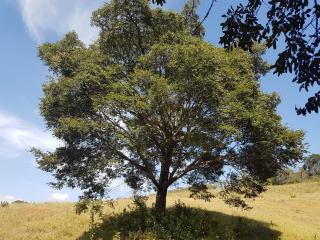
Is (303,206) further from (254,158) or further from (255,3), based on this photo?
(255,3)

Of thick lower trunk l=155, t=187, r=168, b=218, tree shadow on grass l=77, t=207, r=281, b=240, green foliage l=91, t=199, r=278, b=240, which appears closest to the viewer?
green foliage l=91, t=199, r=278, b=240

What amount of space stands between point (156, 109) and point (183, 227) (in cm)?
687

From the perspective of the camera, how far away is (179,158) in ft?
96.5

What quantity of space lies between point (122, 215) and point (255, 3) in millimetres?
25026

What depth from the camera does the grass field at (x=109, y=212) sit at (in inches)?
1156

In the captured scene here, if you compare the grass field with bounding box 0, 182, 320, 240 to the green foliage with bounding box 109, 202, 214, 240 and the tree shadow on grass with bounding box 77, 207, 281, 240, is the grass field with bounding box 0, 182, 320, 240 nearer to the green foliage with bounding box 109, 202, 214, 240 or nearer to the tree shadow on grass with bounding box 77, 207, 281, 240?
the tree shadow on grass with bounding box 77, 207, 281, 240

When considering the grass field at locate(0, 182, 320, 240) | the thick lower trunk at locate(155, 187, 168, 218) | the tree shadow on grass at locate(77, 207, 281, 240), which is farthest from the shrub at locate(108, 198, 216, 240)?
the grass field at locate(0, 182, 320, 240)

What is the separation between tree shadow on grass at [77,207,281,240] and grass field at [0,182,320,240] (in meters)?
0.14

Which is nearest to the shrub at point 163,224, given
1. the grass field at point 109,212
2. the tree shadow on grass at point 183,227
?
the tree shadow on grass at point 183,227

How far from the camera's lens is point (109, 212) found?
34125mm

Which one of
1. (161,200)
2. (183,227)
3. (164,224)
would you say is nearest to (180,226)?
(183,227)

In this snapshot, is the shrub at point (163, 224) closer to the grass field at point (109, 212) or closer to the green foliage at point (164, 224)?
the green foliage at point (164, 224)

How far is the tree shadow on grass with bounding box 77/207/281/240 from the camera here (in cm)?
2634

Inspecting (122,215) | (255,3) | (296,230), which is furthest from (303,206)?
(255,3)
